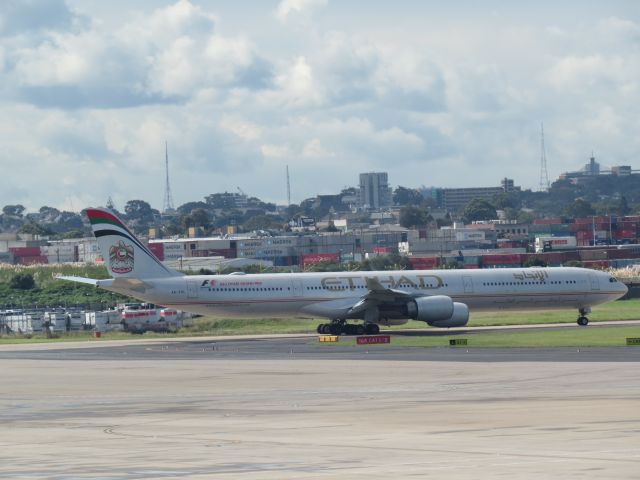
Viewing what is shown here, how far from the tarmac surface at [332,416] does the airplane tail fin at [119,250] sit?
18.5 meters

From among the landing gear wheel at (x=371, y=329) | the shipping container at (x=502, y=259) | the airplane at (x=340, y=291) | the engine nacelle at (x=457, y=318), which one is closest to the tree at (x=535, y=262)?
the shipping container at (x=502, y=259)

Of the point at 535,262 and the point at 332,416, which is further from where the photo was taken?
the point at 535,262

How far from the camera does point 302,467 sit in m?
19.7

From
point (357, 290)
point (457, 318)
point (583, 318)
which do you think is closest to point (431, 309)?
point (457, 318)

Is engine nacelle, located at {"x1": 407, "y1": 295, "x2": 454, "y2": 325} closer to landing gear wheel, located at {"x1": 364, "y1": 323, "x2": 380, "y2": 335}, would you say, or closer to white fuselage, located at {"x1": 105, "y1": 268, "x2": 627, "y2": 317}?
white fuselage, located at {"x1": 105, "y1": 268, "x2": 627, "y2": 317}

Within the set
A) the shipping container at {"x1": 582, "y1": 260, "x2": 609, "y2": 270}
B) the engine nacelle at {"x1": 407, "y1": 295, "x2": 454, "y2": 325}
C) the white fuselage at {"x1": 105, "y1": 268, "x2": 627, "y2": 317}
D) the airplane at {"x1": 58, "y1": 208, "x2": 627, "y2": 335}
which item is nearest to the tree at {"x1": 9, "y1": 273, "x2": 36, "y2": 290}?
the airplane at {"x1": 58, "y1": 208, "x2": 627, "y2": 335}

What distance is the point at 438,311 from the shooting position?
6831cm

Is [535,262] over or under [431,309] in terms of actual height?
over

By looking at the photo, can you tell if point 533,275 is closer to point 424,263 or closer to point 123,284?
point 123,284

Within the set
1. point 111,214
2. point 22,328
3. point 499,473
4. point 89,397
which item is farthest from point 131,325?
point 499,473

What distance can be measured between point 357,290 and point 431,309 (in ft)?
17.6

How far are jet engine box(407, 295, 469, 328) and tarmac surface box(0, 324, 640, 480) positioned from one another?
1803cm

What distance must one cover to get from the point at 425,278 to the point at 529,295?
6274 mm

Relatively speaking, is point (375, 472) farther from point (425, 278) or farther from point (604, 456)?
point (425, 278)
